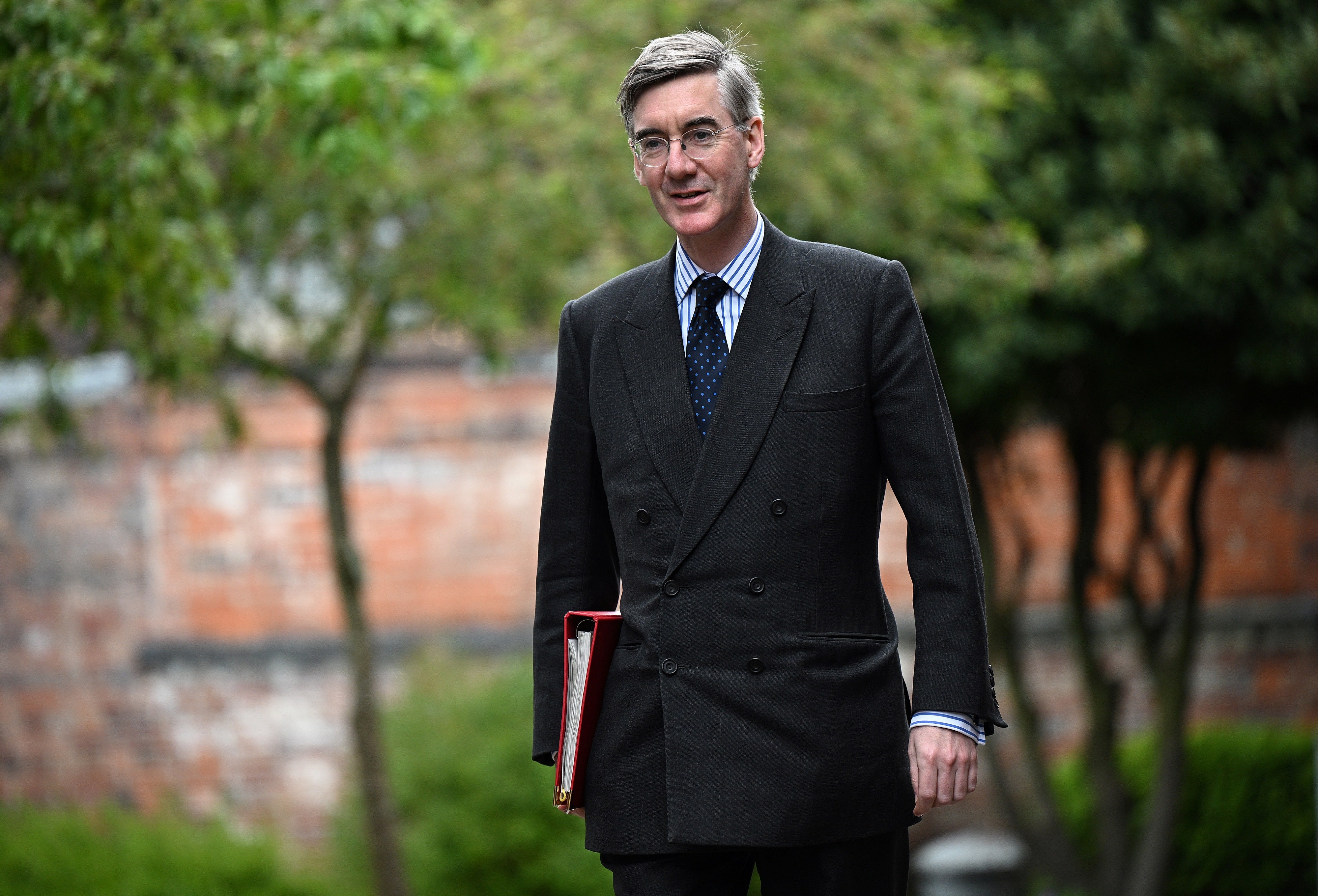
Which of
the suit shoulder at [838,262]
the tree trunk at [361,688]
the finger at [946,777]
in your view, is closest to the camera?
the finger at [946,777]

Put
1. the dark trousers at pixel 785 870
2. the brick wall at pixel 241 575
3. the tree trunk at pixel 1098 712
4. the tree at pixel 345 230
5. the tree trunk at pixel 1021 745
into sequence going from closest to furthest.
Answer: the dark trousers at pixel 785 870 → the tree at pixel 345 230 → the tree trunk at pixel 1098 712 → the tree trunk at pixel 1021 745 → the brick wall at pixel 241 575

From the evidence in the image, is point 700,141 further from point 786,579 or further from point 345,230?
point 345,230


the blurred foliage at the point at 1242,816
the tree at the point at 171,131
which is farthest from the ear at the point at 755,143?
the blurred foliage at the point at 1242,816

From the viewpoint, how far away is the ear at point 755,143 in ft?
8.39

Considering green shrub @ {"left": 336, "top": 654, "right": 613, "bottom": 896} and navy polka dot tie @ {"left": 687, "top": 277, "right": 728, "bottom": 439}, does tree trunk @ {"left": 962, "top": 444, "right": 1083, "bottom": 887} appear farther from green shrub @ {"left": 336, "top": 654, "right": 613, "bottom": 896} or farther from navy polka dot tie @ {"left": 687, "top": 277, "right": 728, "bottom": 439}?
navy polka dot tie @ {"left": 687, "top": 277, "right": 728, "bottom": 439}

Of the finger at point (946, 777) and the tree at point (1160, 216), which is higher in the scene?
the tree at point (1160, 216)

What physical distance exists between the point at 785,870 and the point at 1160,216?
5681 mm

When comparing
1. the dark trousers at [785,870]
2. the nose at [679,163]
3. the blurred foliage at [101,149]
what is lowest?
the dark trousers at [785,870]

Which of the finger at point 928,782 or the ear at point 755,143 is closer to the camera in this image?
the finger at point 928,782

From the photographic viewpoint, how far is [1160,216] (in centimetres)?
738

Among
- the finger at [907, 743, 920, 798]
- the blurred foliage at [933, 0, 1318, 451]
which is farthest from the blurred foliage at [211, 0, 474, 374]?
the blurred foliage at [933, 0, 1318, 451]

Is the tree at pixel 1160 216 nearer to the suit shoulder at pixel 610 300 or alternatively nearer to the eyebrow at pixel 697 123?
the suit shoulder at pixel 610 300

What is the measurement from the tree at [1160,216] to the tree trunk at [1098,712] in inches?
22.3

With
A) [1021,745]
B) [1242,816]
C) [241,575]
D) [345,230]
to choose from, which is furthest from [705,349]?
[241,575]
